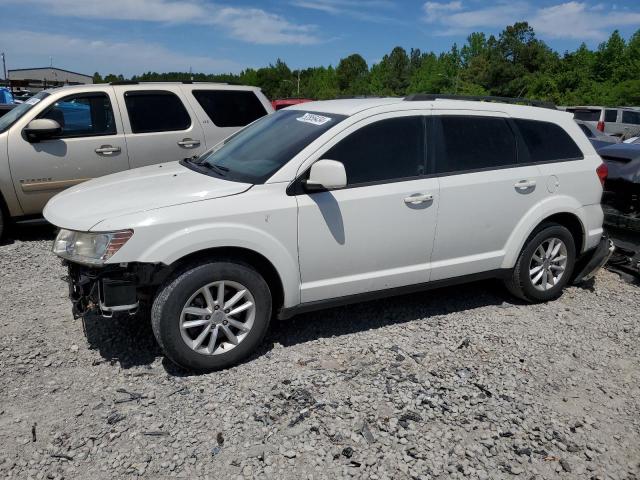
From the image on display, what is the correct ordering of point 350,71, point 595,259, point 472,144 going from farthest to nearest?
point 350,71 → point 595,259 → point 472,144

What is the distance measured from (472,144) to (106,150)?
178 inches

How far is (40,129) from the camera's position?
6.29 m

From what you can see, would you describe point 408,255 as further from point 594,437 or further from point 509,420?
point 594,437

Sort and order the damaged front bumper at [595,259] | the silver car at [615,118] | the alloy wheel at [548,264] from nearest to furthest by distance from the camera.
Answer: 1. the alloy wheel at [548,264]
2. the damaged front bumper at [595,259]
3. the silver car at [615,118]

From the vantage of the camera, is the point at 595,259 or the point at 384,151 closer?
the point at 384,151

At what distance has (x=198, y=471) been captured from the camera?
9.00 ft

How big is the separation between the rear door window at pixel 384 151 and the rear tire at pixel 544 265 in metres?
1.36

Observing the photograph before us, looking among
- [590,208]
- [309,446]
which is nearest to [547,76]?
[590,208]

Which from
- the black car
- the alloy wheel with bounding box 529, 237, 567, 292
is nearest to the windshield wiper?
the alloy wheel with bounding box 529, 237, 567, 292

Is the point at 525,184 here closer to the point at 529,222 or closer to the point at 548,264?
the point at 529,222

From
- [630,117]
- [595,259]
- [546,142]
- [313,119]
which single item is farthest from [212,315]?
[630,117]

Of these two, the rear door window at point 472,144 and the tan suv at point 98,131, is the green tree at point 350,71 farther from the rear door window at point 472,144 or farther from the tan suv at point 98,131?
the rear door window at point 472,144

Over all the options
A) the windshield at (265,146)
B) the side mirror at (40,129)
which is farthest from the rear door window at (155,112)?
the windshield at (265,146)

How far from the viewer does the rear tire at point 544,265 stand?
475cm
